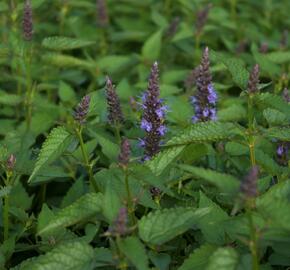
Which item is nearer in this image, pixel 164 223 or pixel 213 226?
pixel 164 223

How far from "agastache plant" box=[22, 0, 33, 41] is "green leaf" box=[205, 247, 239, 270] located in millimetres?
2426

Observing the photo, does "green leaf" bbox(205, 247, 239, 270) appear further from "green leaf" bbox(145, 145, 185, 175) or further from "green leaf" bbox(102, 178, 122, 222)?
"green leaf" bbox(145, 145, 185, 175)

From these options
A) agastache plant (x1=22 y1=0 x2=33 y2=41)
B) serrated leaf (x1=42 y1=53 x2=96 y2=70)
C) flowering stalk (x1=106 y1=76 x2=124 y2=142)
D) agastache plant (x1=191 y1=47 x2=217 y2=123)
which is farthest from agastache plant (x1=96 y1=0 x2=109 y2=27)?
flowering stalk (x1=106 y1=76 x2=124 y2=142)

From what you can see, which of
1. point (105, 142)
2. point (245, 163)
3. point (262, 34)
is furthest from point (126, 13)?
point (105, 142)

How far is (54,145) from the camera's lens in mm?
3309

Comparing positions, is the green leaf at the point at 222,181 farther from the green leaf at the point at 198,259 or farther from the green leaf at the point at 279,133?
the green leaf at the point at 279,133

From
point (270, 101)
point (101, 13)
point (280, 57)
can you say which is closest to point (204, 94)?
point (270, 101)

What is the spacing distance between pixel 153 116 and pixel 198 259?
33.0 inches

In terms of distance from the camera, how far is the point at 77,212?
2941mm

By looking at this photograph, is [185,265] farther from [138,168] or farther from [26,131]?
[26,131]

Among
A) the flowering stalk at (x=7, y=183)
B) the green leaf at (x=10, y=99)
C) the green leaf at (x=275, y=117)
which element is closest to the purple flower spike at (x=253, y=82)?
the green leaf at (x=275, y=117)

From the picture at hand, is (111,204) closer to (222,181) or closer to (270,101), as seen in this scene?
(222,181)

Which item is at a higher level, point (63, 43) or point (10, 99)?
point (63, 43)

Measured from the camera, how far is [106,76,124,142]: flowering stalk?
3557 millimetres
